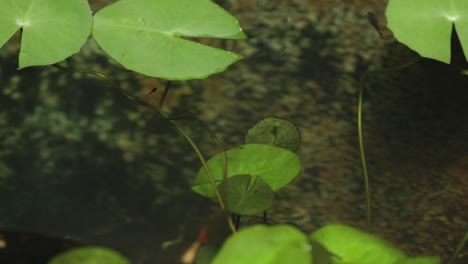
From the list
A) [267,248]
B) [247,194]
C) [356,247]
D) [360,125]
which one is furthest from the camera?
[360,125]

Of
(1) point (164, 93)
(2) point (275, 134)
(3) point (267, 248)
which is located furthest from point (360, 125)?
(3) point (267, 248)

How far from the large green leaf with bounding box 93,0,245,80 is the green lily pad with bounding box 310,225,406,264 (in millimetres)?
325

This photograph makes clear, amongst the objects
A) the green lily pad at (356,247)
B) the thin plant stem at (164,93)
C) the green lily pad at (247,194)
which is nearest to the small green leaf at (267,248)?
the green lily pad at (356,247)

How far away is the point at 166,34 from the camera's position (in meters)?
0.95

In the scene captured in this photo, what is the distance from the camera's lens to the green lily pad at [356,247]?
696mm

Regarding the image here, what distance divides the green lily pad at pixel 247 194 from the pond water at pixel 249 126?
0.17 meters

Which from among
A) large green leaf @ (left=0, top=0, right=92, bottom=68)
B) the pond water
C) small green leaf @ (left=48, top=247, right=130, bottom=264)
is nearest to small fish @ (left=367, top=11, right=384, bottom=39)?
the pond water

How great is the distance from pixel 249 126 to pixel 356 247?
42 cm

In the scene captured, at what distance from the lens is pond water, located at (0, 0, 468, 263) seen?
1.05 meters

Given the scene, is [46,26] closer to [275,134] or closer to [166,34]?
[166,34]

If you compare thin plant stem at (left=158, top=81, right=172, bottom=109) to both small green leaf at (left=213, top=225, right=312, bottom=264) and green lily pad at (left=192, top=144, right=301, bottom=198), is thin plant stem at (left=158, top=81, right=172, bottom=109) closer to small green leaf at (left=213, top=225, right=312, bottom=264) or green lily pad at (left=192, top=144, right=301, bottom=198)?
green lily pad at (left=192, top=144, right=301, bottom=198)

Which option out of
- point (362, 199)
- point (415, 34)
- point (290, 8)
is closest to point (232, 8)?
point (290, 8)

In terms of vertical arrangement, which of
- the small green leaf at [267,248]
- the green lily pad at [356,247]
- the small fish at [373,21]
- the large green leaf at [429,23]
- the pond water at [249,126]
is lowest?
the pond water at [249,126]

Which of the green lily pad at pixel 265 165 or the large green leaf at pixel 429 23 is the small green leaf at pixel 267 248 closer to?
the green lily pad at pixel 265 165
